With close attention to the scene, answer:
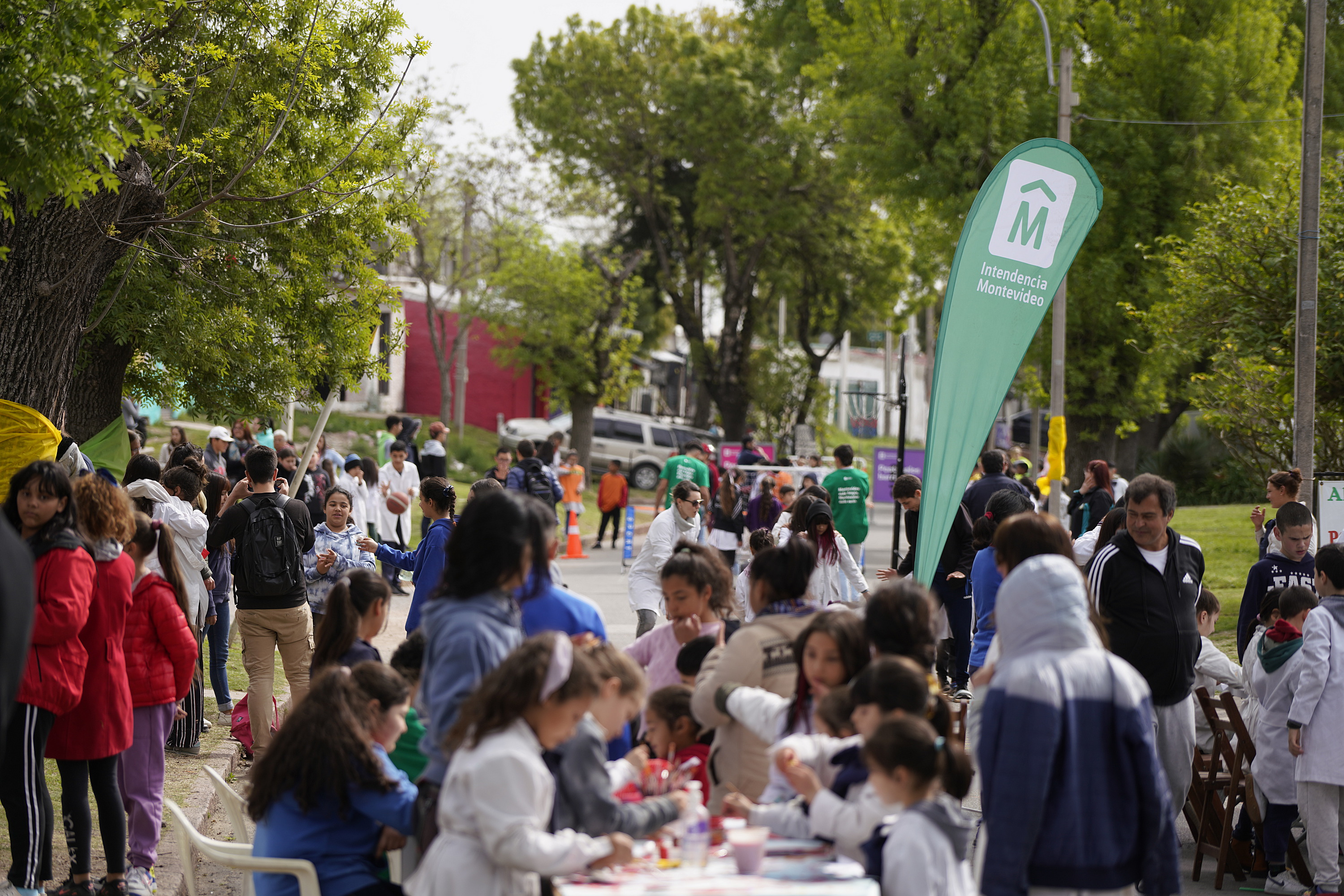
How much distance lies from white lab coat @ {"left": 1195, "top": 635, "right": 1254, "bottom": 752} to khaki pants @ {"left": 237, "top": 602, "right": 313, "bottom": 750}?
5.14 m

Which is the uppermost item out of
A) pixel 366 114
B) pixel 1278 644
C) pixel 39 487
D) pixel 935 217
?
pixel 935 217

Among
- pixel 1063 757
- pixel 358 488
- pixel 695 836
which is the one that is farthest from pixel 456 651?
pixel 358 488

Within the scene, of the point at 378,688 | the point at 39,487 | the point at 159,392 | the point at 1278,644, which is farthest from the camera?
the point at 159,392

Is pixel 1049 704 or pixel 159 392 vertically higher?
pixel 159 392

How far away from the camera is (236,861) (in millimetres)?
4137

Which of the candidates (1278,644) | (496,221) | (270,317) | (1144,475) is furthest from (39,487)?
(496,221)

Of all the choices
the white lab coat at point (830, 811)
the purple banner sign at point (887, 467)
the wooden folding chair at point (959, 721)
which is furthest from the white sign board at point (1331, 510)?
the purple banner sign at point (887, 467)

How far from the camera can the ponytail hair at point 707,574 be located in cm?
516

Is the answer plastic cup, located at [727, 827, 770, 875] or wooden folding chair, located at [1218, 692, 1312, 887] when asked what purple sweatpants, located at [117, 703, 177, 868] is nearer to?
plastic cup, located at [727, 827, 770, 875]

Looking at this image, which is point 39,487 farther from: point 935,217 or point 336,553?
point 935,217

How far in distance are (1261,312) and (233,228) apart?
10.2 metres

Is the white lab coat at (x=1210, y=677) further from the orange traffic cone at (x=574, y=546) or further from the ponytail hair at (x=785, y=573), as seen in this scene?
the orange traffic cone at (x=574, y=546)

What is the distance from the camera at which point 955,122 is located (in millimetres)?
22750

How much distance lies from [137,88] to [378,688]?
3007 millimetres
